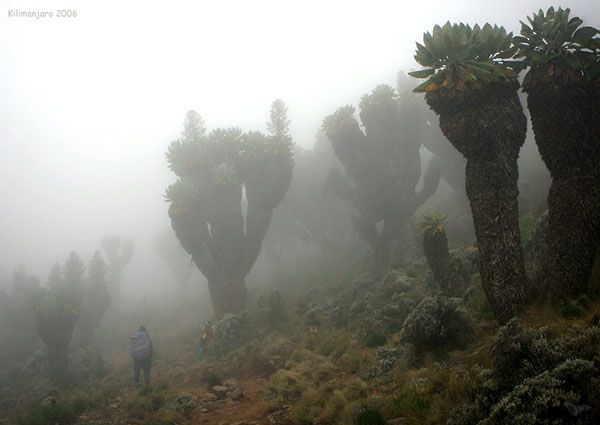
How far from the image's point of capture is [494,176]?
8320mm

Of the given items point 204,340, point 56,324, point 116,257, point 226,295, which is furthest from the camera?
point 116,257

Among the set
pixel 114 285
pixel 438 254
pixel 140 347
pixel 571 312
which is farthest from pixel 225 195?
pixel 114 285

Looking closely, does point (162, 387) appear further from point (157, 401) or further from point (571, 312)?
point (571, 312)

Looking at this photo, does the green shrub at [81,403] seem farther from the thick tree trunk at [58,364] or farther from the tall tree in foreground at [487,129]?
the tall tree in foreground at [487,129]

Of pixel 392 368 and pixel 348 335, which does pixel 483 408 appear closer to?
pixel 392 368

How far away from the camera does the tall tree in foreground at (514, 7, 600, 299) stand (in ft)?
24.9

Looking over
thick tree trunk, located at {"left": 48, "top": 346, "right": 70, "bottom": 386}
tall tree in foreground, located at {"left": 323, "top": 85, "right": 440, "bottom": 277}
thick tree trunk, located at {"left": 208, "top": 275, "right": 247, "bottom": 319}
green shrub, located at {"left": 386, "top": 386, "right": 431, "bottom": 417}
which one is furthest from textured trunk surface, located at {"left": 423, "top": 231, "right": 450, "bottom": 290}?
thick tree trunk, located at {"left": 48, "top": 346, "right": 70, "bottom": 386}

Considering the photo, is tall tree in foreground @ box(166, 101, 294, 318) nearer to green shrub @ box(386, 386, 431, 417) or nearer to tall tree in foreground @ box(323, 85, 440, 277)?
tall tree in foreground @ box(323, 85, 440, 277)

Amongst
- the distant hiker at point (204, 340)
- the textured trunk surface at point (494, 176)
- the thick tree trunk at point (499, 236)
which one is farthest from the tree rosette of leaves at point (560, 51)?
the distant hiker at point (204, 340)

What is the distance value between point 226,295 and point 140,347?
754 cm

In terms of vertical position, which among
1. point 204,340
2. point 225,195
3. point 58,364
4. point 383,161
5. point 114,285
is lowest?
point 58,364

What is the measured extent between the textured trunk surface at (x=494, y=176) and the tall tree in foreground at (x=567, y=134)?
26.8 inches

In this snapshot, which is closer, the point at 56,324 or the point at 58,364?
the point at 58,364

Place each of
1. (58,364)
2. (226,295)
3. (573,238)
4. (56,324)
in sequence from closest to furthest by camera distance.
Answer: (573,238)
(58,364)
(56,324)
(226,295)
